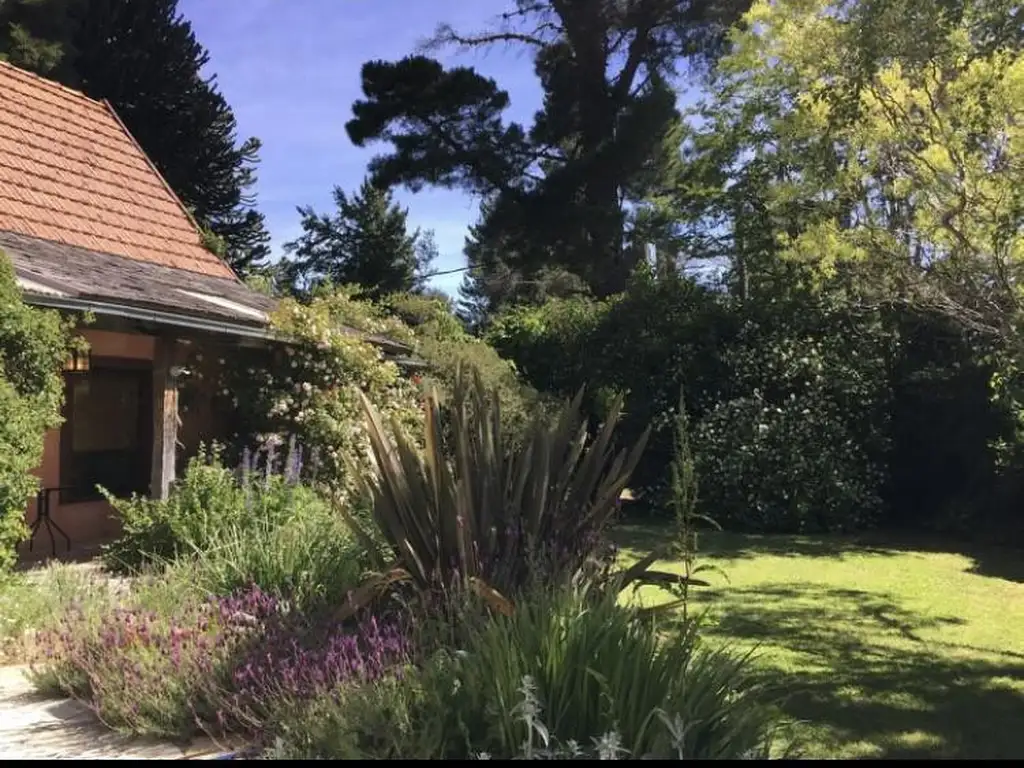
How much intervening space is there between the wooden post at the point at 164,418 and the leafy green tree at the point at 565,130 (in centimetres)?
1244

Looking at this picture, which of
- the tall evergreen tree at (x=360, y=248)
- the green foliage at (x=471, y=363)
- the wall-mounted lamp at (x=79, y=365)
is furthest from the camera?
the tall evergreen tree at (x=360, y=248)

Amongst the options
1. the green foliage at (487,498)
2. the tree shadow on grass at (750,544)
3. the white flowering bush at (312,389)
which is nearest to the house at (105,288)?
the white flowering bush at (312,389)

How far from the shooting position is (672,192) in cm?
2258

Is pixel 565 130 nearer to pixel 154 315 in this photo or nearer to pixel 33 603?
pixel 154 315

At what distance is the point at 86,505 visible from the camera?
10367mm

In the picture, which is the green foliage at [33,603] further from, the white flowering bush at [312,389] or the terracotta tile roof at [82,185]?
the terracotta tile roof at [82,185]

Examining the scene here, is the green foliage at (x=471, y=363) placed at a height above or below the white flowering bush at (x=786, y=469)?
above

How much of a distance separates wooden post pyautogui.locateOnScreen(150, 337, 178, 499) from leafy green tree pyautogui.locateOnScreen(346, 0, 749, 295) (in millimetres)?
12439

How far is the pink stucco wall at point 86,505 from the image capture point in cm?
970

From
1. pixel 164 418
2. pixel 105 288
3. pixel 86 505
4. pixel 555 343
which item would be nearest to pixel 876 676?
pixel 164 418

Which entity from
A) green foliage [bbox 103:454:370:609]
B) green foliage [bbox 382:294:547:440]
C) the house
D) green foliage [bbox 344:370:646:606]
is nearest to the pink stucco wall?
the house

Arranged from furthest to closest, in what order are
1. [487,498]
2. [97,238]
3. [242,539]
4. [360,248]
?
[360,248] < [97,238] < [242,539] < [487,498]

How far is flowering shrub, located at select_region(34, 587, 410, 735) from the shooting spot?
3828 millimetres

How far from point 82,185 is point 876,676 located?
1092 centimetres
